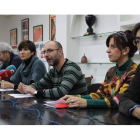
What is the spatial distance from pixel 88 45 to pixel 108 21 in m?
0.60

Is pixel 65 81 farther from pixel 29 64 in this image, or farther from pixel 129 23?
pixel 129 23

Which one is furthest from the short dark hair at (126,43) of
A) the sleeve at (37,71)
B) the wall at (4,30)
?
the wall at (4,30)

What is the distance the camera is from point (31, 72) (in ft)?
10.1

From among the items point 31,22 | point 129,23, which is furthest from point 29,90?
point 31,22

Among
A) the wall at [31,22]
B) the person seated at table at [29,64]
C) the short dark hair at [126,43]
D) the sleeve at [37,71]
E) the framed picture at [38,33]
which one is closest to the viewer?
the short dark hair at [126,43]

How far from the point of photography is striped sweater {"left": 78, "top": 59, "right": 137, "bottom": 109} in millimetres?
1680

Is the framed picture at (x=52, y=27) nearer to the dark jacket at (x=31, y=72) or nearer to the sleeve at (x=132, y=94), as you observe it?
the dark jacket at (x=31, y=72)

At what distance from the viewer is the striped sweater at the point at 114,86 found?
1.68 m

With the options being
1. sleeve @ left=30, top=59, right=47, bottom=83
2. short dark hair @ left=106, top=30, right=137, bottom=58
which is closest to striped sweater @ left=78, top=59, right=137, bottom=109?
short dark hair @ left=106, top=30, right=137, bottom=58

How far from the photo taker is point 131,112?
1.36m

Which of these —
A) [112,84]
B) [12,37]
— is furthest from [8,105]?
[12,37]

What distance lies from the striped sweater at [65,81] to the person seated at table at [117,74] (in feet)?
0.96

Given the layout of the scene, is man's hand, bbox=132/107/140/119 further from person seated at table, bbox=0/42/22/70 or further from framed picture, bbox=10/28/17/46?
framed picture, bbox=10/28/17/46

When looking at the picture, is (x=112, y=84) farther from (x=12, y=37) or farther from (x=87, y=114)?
(x=12, y=37)
